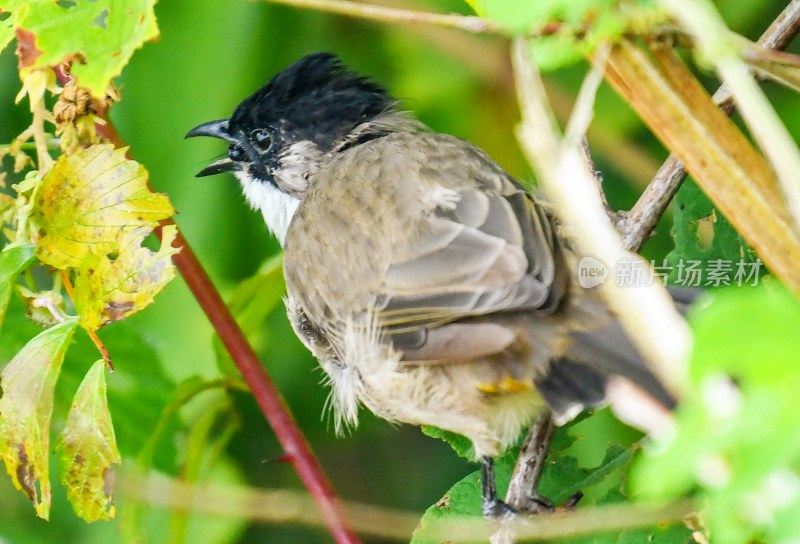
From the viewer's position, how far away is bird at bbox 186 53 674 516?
2047 millimetres

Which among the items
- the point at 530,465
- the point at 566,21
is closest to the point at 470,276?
the point at 530,465

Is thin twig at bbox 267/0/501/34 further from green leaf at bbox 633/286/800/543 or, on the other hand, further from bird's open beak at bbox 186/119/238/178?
bird's open beak at bbox 186/119/238/178

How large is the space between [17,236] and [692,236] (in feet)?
4.81

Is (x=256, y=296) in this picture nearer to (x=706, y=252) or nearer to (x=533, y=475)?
(x=533, y=475)

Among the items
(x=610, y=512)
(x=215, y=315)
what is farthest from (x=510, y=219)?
(x=610, y=512)

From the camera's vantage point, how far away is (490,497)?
7.48ft

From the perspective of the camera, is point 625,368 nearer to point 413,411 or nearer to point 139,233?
point 413,411

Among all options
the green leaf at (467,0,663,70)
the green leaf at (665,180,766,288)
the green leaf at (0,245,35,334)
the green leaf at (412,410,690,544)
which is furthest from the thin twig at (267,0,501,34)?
the green leaf at (412,410,690,544)

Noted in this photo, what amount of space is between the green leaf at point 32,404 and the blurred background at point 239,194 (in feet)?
1.46

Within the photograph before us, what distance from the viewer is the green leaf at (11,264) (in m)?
1.98

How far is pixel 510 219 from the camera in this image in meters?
2.23

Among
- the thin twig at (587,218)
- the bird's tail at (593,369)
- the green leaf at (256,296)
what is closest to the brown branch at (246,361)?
the green leaf at (256,296)

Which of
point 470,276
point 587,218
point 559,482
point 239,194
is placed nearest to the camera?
point 587,218

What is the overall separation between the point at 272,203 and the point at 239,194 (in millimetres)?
334
